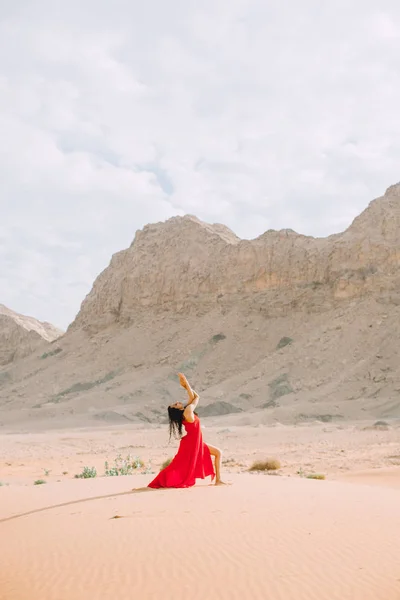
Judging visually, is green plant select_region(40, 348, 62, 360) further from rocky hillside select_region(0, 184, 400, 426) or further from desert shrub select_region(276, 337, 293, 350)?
desert shrub select_region(276, 337, 293, 350)

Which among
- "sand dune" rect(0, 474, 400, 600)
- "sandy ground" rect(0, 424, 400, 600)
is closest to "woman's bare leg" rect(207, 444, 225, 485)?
"sandy ground" rect(0, 424, 400, 600)

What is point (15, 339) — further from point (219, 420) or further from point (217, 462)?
point (217, 462)

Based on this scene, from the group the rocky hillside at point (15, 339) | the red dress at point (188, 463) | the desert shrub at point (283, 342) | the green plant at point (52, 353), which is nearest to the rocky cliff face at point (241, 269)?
the desert shrub at point (283, 342)

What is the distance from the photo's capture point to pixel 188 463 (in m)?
8.24

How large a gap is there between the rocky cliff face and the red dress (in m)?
34.4

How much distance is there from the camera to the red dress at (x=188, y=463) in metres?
8.17

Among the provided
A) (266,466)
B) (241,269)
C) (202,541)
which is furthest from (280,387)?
(202,541)

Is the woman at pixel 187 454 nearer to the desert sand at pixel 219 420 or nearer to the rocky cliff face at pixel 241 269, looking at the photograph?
the desert sand at pixel 219 420

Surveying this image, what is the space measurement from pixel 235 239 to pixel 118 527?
170ft

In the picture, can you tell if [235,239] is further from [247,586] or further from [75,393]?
[247,586]

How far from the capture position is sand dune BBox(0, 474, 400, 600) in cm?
409

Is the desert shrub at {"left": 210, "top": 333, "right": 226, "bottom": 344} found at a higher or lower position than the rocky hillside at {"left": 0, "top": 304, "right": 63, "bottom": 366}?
lower

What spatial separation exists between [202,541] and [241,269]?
146ft

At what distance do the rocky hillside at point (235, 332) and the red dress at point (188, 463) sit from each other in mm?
21159
